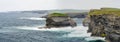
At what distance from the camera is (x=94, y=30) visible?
112 m

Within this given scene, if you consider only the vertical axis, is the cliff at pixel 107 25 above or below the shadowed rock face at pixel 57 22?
above

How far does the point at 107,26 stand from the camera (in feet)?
323

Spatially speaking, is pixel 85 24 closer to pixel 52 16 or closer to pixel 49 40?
pixel 52 16

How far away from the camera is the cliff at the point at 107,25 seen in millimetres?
90875

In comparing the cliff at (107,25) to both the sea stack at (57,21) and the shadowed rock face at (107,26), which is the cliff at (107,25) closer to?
the shadowed rock face at (107,26)

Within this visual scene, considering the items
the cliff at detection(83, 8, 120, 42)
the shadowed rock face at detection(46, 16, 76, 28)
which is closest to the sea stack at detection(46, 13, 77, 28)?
the shadowed rock face at detection(46, 16, 76, 28)

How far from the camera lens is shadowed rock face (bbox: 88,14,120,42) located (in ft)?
297

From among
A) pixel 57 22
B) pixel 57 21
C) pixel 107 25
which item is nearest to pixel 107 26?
pixel 107 25

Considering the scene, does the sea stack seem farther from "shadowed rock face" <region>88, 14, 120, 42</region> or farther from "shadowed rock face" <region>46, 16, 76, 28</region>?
"shadowed rock face" <region>88, 14, 120, 42</region>

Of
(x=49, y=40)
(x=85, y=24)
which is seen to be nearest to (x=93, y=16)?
(x=49, y=40)

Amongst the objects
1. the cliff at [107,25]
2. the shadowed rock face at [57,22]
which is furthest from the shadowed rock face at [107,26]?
the shadowed rock face at [57,22]

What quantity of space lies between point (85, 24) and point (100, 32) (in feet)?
153

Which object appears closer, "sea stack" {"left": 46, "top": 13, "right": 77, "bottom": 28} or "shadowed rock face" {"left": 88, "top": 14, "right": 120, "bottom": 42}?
"shadowed rock face" {"left": 88, "top": 14, "right": 120, "bottom": 42}

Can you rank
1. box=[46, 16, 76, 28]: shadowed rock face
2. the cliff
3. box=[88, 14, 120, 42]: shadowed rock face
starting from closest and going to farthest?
box=[88, 14, 120, 42]: shadowed rock face → the cliff → box=[46, 16, 76, 28]: shadowed rock face
